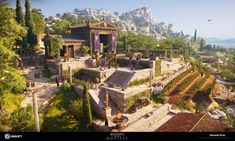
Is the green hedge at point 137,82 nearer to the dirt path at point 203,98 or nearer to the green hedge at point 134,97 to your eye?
the green hedge at point 134,97

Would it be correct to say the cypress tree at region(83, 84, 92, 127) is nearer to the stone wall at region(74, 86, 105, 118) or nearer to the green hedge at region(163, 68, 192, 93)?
the stone wall at region(74, 86, 105, 118)

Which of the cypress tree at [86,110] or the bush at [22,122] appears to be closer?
the bush at [22,122]

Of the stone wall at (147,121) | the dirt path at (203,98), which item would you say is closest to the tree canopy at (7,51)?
the stone wall at (147,121)

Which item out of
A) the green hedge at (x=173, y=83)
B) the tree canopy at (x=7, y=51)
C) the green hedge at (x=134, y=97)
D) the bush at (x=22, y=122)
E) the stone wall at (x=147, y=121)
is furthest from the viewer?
the green hedge at (x=173, y=83)

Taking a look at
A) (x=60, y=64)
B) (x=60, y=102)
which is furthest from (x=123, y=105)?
(x=60, y=64)

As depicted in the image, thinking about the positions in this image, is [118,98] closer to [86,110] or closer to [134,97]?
[134,97]

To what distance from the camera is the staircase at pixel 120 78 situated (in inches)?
779

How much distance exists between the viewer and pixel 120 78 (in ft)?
67.8

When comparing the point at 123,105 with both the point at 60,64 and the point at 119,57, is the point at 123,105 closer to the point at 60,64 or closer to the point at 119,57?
the point at 60,64

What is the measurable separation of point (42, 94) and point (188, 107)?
13.8 metres

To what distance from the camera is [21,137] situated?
4.98 meters

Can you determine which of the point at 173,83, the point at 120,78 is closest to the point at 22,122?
the point at 120,78

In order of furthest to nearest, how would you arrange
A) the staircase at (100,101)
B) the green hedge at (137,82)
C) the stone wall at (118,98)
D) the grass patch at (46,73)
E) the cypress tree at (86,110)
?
the grass patch at (46,73) → the green hedge at (137,82) → the stone wall at (118,98) → the staircase at (100,101) → the cypress tree at (86,110)

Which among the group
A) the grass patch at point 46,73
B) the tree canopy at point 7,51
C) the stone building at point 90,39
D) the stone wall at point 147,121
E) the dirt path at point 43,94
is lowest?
the stone wall at point 147,121
